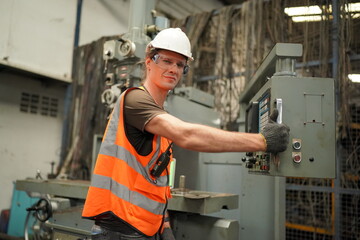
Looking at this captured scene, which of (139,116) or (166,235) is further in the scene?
(166,235)

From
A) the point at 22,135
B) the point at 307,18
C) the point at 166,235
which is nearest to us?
the point at 166,235

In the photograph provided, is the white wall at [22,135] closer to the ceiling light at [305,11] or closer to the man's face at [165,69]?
the man's face at [165,69]

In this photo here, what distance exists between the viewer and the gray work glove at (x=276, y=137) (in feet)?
4.25

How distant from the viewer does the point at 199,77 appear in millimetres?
4074

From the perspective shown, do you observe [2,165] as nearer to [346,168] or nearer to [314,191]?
[314,191]

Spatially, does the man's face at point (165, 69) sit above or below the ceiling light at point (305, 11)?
below

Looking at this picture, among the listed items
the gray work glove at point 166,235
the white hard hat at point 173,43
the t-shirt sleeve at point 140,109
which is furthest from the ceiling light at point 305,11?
the gray work glove at point 166,235

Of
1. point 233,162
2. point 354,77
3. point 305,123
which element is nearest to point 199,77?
point 233,162

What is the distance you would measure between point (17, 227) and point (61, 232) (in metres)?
1.89

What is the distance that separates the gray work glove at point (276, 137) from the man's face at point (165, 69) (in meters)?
0.50

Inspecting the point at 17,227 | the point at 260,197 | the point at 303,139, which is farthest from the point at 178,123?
the point at 17,227

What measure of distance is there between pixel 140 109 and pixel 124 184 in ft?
1.04

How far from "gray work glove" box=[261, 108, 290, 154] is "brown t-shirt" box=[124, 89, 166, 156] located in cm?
45

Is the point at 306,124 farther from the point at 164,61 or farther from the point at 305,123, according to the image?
the point at 164,61
